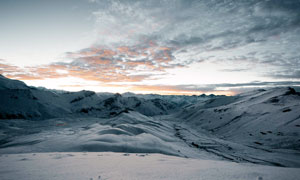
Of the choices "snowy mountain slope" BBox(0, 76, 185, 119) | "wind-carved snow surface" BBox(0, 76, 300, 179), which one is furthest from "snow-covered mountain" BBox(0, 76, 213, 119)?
"wind-carved snow surface" BBox(0, 76, 300, 179)

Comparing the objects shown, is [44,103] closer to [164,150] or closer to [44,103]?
[44,103]

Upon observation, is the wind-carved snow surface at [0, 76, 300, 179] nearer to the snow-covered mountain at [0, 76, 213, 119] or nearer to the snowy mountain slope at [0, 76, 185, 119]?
the snow-covered mountain at [0, 76, 213, 119]

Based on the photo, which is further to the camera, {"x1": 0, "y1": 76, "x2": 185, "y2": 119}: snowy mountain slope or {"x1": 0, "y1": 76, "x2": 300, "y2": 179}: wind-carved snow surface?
{"x1": 0, "y1": 76, "x2": 185, "y2": 119}: snowy mountain slope

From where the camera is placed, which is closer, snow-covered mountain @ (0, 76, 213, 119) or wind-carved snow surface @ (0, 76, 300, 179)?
wind-carved snow surface @ (0, 76, 300, 179)

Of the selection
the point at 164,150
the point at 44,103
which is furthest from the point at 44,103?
the point at 164,150

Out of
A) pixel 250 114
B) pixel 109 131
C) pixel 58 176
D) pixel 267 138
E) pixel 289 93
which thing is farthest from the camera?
pixel 289 93

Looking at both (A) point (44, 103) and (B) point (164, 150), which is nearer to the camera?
(B) point (164, 150)

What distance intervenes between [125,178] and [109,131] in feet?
34.3

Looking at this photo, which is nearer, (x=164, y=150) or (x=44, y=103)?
(x=164, y=150)

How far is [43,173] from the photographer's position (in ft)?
11.2

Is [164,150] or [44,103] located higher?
[164,150]

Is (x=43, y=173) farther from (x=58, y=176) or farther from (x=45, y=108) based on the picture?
(x=45, y=108)

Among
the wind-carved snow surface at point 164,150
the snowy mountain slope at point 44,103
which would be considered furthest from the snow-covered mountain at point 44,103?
the wind-carved snow surface at point 164,150

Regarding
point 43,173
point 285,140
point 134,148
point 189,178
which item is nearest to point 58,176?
point 43,173
